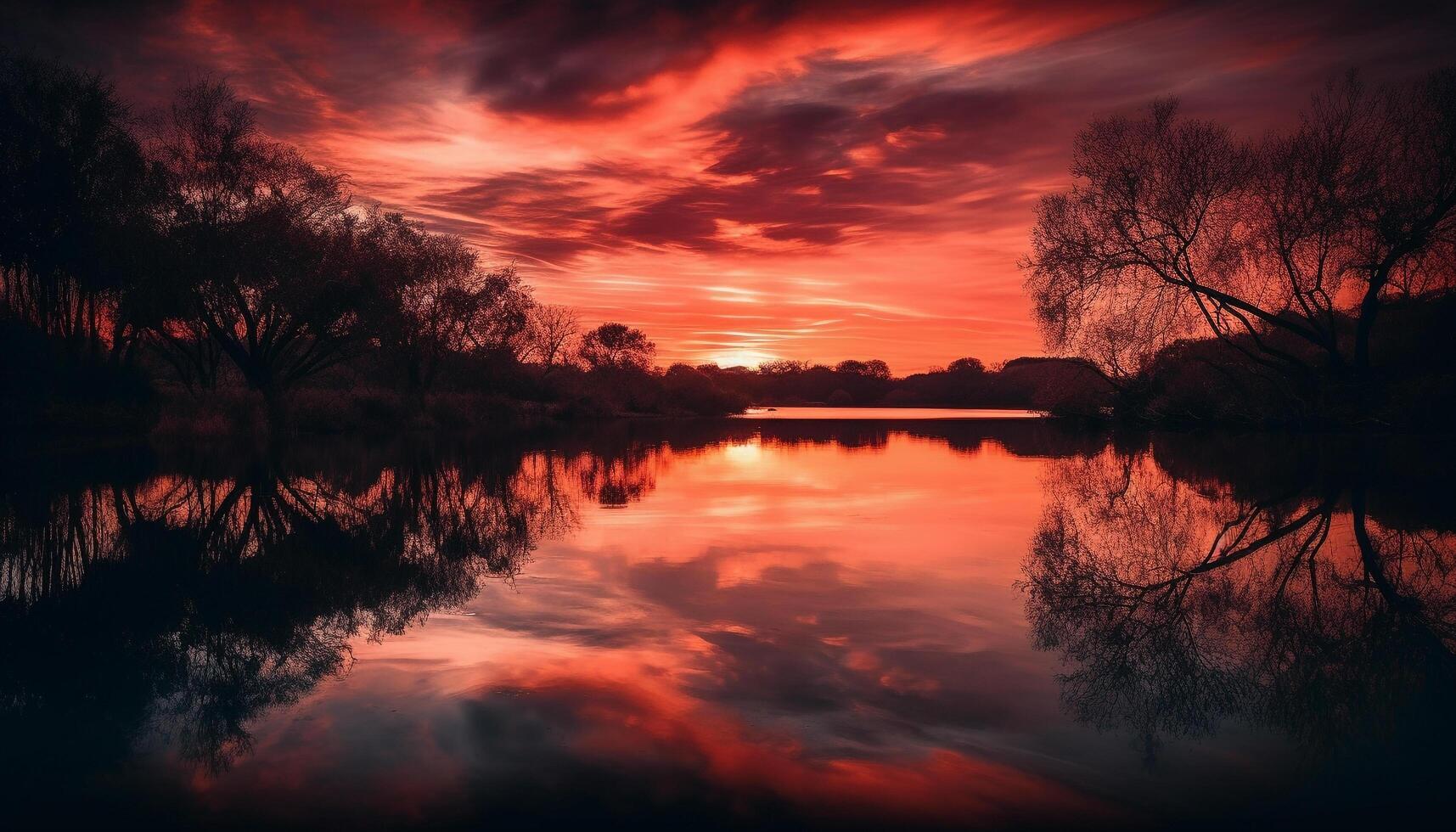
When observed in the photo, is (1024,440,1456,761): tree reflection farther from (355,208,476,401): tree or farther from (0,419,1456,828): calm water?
(355,208,476,401): tree

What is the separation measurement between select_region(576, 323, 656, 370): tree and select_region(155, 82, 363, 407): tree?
3133 centimetres

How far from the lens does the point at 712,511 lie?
10.8 m

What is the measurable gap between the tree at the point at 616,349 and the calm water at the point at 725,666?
52961 mm

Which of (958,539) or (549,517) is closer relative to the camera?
(958,539)

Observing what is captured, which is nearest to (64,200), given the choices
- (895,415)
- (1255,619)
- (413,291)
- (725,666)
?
(413,291)

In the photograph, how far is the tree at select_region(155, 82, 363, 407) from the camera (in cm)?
2747

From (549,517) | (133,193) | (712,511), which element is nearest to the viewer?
(549,517)

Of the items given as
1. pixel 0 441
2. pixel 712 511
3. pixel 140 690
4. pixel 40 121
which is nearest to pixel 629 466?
pixel 712 511

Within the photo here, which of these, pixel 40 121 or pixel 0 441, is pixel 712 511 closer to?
pixel 0 441

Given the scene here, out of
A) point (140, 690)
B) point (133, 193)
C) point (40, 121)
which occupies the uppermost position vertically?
point (40, 121)

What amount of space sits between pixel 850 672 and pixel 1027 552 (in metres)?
3.96

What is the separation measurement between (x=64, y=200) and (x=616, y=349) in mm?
40669

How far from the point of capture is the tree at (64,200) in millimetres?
23312

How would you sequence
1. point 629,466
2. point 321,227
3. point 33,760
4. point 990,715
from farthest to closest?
1. point 321,227
2. point 629,466
3. point 990,715
4. point 33,760
